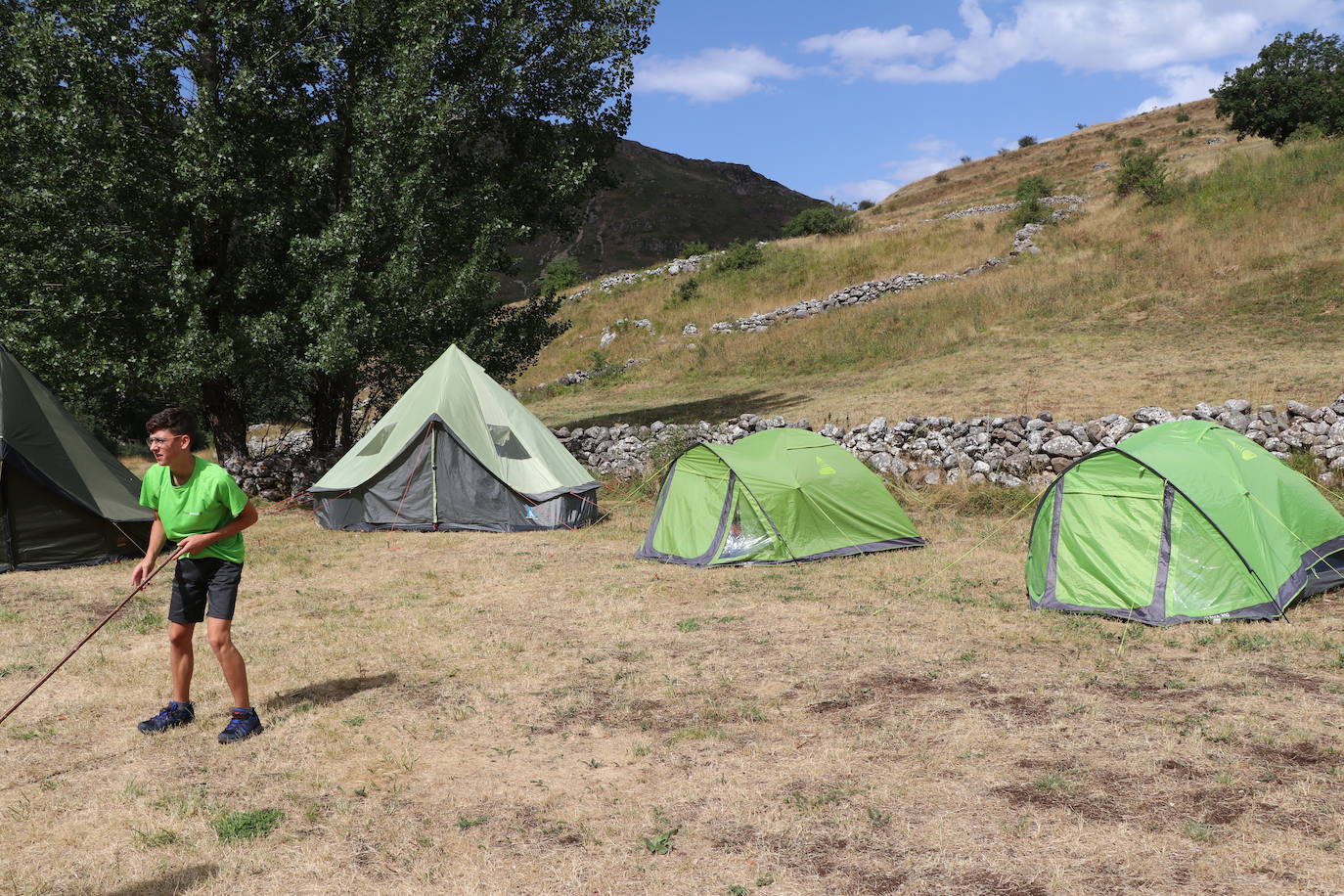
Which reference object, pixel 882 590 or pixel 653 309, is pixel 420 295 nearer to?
pixel 882 590

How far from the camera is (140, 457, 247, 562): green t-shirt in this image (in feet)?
19.3

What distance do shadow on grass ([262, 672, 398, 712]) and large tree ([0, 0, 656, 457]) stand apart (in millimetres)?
8796

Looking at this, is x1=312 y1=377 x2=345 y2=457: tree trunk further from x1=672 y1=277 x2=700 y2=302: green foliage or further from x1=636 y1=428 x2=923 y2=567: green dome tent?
x1=672 y1=277 x2=700 y2=302: green foliage

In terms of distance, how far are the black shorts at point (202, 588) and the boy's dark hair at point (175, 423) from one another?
0.77m

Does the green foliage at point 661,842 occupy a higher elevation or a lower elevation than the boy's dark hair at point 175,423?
lower

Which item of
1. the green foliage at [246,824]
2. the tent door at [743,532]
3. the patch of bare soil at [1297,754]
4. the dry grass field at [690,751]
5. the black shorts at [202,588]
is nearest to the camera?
the dry grass field at [690,751]

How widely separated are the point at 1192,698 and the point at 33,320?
15945mm

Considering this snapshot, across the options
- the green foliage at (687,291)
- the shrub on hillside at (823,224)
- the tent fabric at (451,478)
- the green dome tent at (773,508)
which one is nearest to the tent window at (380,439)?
the tent fabric at (451,478)

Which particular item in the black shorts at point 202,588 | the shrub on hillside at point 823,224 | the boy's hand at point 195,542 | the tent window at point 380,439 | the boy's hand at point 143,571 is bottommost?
the black shorts at point 202,588

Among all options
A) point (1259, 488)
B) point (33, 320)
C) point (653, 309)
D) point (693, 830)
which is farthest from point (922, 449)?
point (653, 309)

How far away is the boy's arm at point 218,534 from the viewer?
5.71 m

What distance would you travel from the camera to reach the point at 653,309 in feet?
114

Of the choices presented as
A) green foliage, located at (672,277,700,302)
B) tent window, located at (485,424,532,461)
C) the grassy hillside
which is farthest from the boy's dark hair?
green foliage, located at (672,277,700,302)

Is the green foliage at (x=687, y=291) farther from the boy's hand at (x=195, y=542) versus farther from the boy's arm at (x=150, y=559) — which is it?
the boy's hand at (x=195, y=542)
